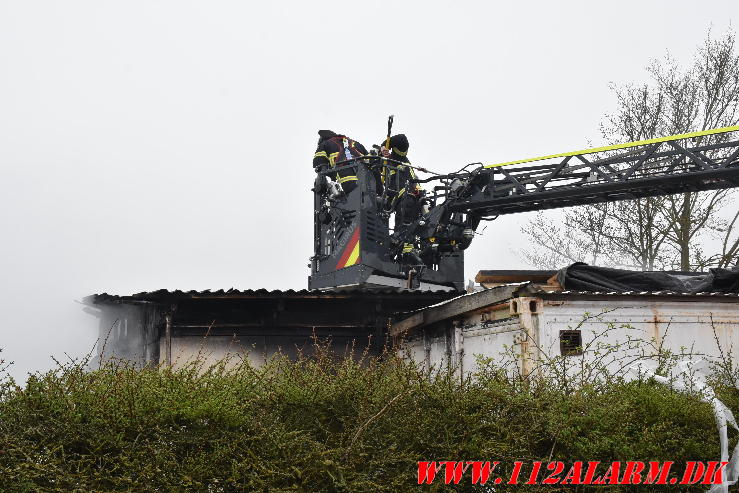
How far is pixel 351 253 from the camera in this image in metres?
13.4

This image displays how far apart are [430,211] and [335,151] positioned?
Result: 7.49 feet

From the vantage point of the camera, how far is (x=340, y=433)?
467 cm

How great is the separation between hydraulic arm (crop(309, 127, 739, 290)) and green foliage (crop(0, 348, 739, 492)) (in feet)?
24.0

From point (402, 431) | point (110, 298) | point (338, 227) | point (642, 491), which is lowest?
point (642, 491)

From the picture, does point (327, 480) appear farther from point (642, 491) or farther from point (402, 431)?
point (642, 491)

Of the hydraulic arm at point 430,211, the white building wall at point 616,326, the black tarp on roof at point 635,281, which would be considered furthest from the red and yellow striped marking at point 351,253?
the black tarp on roof at point 635,281

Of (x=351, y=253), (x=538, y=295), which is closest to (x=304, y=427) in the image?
(x=538, y=295)

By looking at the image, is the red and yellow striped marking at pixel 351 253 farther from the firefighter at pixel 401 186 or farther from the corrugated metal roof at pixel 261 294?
the firefighter at pixel 401 186

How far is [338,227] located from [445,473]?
9.60 meters

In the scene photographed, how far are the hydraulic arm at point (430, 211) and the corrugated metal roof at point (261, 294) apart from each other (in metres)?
0.28

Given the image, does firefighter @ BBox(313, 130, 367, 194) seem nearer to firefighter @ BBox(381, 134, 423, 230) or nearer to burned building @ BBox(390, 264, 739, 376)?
firefighter @ BBox(381, 134, 423, 230)

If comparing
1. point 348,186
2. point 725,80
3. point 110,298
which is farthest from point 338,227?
point 725,80

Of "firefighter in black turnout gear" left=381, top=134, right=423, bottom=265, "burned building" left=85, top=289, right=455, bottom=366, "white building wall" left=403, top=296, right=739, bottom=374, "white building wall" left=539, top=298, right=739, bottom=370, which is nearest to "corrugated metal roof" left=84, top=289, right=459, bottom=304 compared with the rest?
"burned building" left=85, top=289, right=455, bottom=366

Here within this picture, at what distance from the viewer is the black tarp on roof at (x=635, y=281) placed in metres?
10.3
